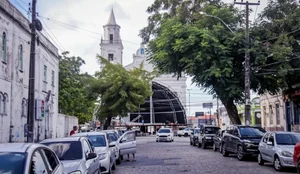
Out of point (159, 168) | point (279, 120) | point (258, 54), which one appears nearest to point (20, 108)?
point (159, 168)

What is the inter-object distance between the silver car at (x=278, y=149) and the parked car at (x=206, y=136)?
44.5 feet

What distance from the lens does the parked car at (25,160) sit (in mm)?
5945

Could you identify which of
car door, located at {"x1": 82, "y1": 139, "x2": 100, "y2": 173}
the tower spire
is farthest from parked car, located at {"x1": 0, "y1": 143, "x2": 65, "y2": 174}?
the tower spire

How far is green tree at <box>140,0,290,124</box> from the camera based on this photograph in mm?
27000

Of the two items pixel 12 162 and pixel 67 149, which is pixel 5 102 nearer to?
pixel 67 149

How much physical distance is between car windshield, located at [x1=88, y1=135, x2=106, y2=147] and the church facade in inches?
2772

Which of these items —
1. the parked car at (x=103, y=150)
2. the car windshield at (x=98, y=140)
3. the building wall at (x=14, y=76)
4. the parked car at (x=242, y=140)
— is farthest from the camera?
the building wall at (x=14, y=76)

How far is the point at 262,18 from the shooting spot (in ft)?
96.8

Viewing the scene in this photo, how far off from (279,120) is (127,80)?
14727 mm

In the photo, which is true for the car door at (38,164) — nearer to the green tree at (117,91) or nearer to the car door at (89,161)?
the car door at (89,161)

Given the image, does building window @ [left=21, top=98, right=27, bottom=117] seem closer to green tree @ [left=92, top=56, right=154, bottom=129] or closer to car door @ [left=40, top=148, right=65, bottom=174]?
green tree @ [left=92, top=56, right=154, bottom=129]

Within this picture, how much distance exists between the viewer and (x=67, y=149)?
35.7 feet

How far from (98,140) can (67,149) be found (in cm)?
506

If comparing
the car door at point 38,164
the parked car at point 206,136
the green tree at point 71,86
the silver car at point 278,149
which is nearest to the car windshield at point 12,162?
the car door at point 38,164
